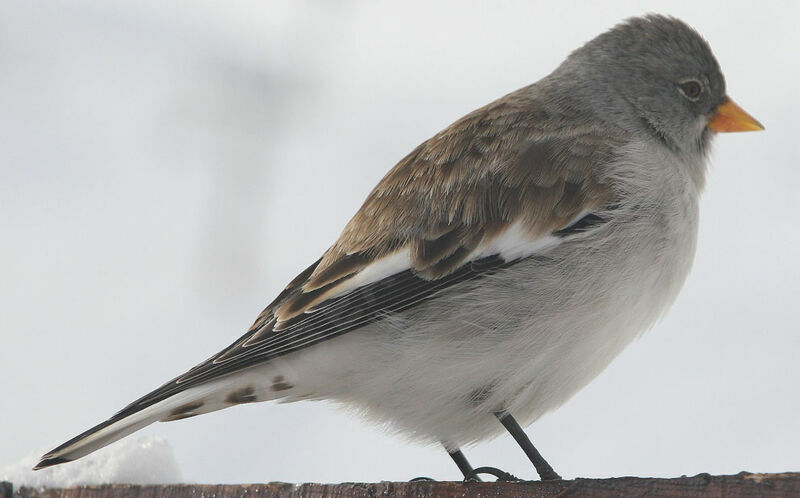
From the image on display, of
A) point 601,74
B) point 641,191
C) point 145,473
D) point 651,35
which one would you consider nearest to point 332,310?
point 145,473

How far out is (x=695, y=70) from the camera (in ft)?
13.2

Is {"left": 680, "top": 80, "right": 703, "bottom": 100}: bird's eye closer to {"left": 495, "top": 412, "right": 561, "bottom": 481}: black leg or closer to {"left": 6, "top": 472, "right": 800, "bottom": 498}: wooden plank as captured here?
{"left": 495, "top": 412, "right": 561, "bottom": 481}: black leg

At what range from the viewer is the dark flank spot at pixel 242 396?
2908 mm

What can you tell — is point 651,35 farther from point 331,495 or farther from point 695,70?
point 331,495

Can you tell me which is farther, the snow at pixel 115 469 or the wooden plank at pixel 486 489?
the snow at pixel 115 469

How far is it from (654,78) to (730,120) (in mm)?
390

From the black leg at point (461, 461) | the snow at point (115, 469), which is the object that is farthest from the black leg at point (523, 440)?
the snow at point (115, 469)

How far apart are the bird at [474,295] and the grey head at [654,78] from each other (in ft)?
1.53

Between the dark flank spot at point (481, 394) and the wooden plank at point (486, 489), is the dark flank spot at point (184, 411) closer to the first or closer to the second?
the wooden plank at point (486, 489)

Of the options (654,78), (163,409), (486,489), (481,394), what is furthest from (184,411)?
(654,78)

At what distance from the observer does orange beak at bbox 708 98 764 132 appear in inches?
156

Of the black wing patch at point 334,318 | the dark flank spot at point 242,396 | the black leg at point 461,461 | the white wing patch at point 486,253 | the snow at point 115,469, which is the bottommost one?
the black leg at point 461,461

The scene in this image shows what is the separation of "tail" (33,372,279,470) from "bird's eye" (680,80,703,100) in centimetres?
226

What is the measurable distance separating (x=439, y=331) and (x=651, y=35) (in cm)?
204
